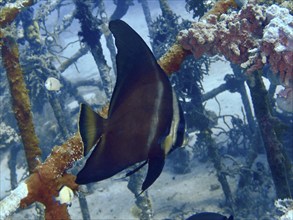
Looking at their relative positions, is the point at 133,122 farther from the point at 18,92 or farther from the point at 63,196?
the point at 18,92

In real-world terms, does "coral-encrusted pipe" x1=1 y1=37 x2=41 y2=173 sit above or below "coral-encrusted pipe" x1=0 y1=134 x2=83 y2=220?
above

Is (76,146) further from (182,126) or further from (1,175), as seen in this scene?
(1,175)

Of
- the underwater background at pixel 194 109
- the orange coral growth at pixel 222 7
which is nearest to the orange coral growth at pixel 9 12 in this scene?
the underwater background at pixel 194 109

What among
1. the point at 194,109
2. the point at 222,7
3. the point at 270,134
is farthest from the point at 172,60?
the point at 194,109

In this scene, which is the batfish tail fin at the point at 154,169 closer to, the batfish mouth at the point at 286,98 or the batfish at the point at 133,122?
the batfish at the point at 133,122

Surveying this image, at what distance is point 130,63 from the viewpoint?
6.66ft

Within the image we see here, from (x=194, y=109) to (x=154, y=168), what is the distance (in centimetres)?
494

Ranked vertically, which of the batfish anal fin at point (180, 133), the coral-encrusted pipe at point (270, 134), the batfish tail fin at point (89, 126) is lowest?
the coral-encrusted pipe at point (270, 134)

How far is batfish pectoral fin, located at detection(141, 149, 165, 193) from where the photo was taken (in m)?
1.92

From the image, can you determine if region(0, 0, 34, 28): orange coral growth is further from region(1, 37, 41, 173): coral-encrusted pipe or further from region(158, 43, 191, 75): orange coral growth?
region(158, 43, 191, 75): orange coral growth

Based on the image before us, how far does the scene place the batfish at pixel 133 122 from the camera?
192 cm

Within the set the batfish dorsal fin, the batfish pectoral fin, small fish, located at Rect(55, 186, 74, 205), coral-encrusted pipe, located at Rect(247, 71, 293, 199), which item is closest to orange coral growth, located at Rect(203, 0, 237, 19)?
coral-encrusted pipe, located at Rect(247, 71, 293, 199)

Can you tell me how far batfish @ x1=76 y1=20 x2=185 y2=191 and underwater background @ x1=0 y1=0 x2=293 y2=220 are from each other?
0.19 meters

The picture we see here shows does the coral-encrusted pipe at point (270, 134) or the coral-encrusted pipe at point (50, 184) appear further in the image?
the coral-encrusted pipe at point (270, 134)
